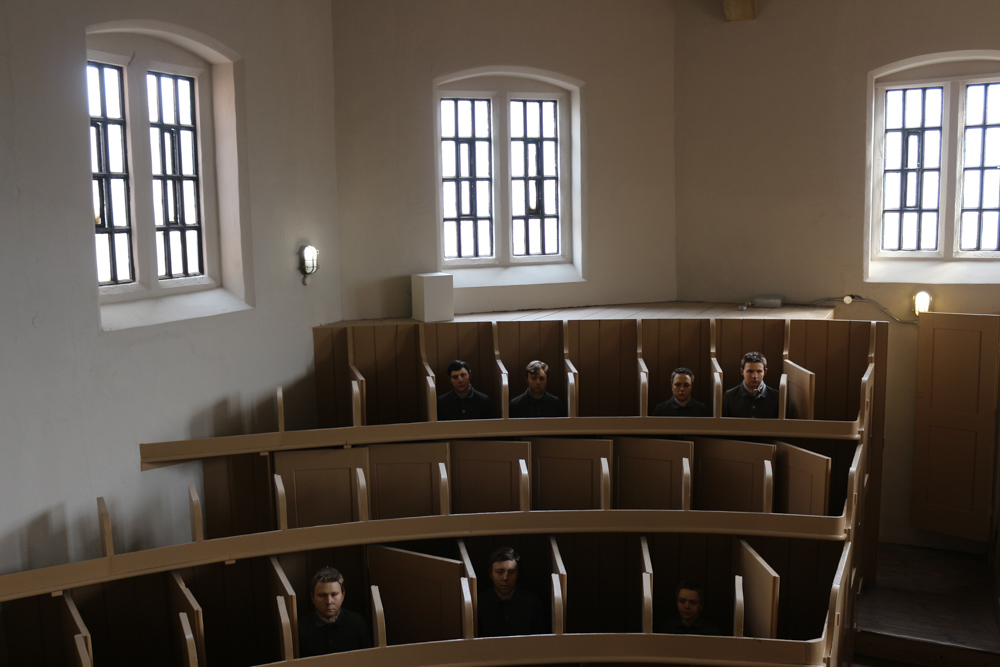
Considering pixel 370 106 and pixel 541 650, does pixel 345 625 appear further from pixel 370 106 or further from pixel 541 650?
pixel 370 106

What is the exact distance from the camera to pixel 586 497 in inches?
256

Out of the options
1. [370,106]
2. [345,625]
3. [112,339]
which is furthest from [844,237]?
[112,339]

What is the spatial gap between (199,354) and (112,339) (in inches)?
29.7

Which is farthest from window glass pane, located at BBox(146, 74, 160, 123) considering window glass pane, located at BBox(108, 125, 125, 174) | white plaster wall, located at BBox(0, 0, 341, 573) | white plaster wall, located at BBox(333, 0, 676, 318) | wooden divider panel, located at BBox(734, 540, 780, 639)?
wooden divider panel, located at BBox(734, 540, 780, 639)

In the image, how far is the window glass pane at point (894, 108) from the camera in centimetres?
840

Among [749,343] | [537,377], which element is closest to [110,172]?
[537,377]

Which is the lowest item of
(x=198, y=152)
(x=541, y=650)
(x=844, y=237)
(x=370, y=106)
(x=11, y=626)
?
(x=541, y=650)

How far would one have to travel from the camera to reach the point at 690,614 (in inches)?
228

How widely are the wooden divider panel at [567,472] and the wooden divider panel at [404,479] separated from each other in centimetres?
76

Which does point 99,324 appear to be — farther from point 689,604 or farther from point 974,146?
point 974,146

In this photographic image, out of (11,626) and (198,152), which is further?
(198,152)

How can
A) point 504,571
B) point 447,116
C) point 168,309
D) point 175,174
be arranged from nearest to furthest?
point 168,309, point 504,571, point 175,174, point 447,116

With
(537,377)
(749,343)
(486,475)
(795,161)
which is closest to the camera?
(486,475)

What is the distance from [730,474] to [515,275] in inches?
115
